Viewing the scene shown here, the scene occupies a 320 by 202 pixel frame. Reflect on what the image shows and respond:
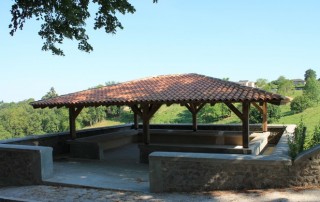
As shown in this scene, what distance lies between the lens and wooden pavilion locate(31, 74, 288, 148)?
882 cm

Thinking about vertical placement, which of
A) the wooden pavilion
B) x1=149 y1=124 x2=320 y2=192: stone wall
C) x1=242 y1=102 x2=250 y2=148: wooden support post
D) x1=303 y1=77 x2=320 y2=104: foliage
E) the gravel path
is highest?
x1=303 y1=77 x2=320 y2=104: foliage

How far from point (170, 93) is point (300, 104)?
37.8 meters

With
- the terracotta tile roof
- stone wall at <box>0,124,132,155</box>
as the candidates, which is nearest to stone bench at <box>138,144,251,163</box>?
the terracotta tile roof

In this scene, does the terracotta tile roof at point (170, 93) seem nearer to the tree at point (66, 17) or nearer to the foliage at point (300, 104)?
the tree at point (66, 17)

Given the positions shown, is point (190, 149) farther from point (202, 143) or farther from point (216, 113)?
point (216, 113)

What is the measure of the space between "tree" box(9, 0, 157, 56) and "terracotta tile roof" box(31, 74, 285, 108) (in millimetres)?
2049

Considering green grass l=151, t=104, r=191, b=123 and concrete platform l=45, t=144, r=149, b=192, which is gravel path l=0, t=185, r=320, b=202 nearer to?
concrete platform l=45, t=144, r=149, b=192

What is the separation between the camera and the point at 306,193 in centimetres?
568

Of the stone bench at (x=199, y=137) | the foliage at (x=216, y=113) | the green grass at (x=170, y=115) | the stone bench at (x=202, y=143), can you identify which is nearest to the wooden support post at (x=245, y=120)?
the stone bench at (x=202, y=143)

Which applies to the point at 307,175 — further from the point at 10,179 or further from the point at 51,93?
the point at 51,93

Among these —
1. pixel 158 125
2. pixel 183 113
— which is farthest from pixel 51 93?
pixel 158 125

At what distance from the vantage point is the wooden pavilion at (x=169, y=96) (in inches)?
347

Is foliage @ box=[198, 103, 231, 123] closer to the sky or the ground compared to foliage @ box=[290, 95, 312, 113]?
closer to the ground

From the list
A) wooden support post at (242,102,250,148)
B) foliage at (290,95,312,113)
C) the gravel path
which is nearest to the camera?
the gravel path
